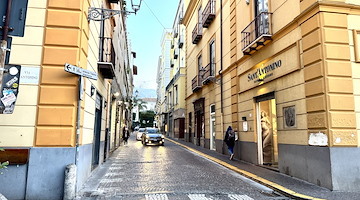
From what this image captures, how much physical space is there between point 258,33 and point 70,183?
29.2 feet

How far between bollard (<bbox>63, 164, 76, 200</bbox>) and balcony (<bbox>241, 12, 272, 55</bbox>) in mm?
7920

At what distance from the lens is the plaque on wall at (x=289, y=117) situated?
8.38 metres

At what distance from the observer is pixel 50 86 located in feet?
19.3

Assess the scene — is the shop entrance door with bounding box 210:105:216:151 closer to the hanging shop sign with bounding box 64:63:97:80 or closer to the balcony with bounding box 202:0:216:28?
the balcony with bounding box 202:0:216:28

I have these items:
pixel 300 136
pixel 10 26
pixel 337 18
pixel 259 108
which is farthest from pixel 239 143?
pixel 10 26

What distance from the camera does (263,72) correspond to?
34.2ft

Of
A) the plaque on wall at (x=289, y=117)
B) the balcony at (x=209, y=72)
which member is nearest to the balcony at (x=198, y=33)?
the balcony at (x=209, y=72)

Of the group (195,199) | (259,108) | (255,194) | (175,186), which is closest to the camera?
(195,199)

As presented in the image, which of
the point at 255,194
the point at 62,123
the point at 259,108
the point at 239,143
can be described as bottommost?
the point at 255,194

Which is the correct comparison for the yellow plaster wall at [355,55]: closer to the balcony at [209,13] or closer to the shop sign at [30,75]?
the shop sign at [30,75]

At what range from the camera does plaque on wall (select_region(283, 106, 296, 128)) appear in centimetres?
838

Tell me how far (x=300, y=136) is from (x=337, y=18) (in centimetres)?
358

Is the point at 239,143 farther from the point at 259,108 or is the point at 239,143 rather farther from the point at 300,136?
the point at 300,136

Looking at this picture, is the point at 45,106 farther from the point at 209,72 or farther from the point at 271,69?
the point at 209,72
